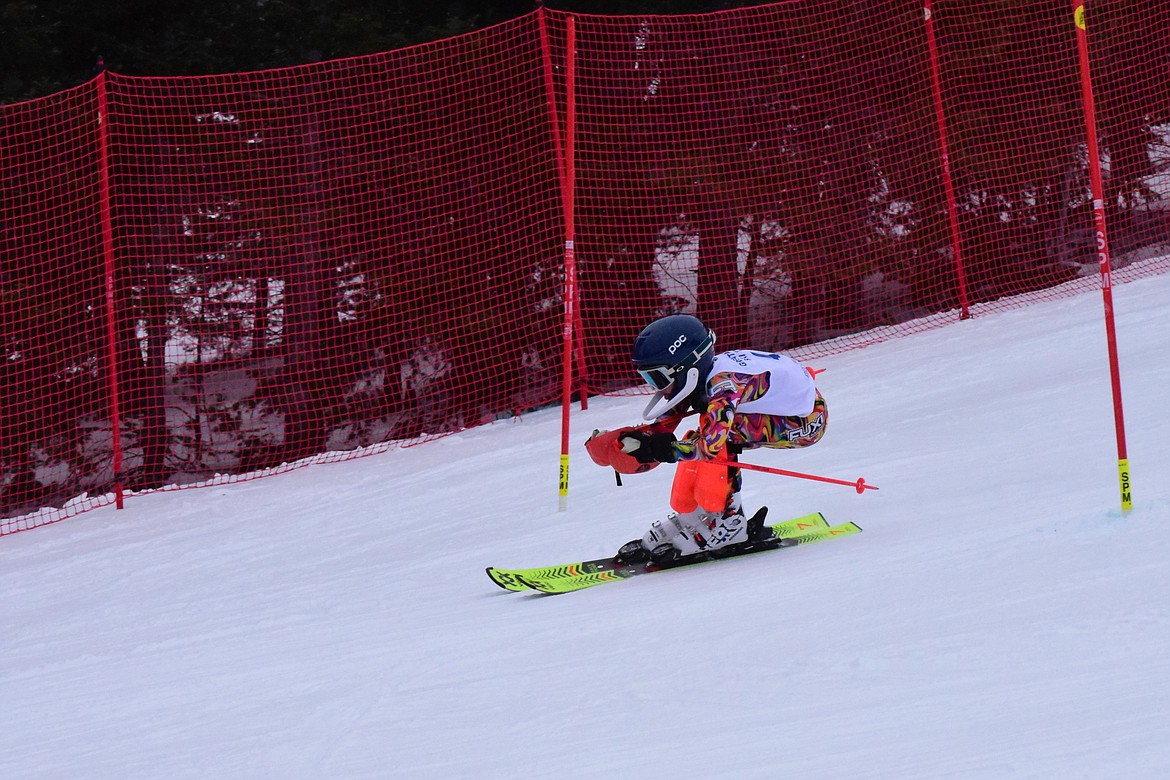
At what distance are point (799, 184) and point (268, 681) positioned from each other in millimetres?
6571

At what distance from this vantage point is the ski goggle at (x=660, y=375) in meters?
5.41

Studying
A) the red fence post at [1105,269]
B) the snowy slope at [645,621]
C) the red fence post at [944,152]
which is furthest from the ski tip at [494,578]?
the red fence post at [944,152]

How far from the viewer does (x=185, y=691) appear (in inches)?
186

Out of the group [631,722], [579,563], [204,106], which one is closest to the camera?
[631,722]

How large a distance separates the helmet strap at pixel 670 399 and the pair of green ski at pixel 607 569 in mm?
628

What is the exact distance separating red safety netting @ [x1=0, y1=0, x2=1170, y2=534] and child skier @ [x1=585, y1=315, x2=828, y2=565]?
2.49 m

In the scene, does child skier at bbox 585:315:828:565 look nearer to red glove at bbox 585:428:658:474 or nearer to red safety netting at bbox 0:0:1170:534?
red glove at bbox 585:428:658:474

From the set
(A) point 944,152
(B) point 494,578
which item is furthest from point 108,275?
(A) point 944,152

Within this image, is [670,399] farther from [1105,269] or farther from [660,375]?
[1105,269]

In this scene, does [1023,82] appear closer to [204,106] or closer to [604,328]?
[604,328]

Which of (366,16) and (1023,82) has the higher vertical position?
(366,16)

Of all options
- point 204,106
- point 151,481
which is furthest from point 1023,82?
point 151,481

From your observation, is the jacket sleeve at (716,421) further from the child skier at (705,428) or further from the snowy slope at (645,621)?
the snowy slope at (645,621)

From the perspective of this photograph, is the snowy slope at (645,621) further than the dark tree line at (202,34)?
No
